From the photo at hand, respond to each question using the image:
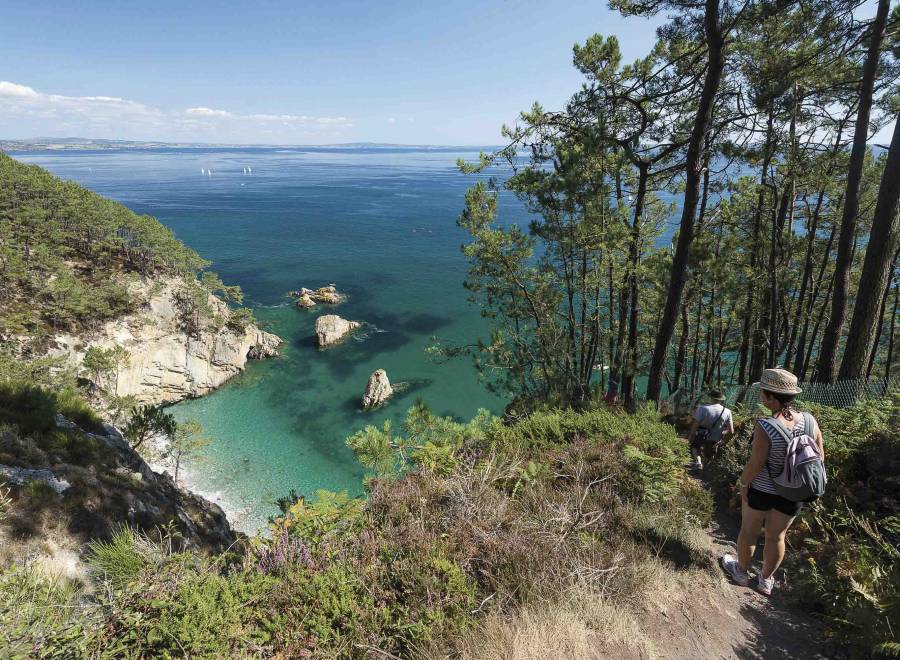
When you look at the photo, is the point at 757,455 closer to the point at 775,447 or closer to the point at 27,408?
the point at 775,447

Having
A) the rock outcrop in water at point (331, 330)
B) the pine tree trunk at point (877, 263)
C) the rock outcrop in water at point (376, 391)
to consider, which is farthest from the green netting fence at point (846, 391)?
the rock outcrop in water at point (331, 330)

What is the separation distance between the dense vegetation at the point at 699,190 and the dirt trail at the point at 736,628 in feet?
19.9

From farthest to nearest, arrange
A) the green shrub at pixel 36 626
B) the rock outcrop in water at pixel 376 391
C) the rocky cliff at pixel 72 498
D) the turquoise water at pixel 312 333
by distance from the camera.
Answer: the rock outcrop in water at pixel 376 391 → the turquoise water at pixel 312 333 → the rocky cliff at pixel 72 498 → the green shrub at pixel 36 626

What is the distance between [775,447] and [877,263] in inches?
280

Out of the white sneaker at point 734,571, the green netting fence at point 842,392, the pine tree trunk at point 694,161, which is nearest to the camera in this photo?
the white sneaker at point 734,571

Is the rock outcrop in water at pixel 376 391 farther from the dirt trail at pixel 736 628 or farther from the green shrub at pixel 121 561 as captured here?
the dirt trail at pixel 736 628

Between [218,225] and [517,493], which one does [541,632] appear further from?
[218,225]

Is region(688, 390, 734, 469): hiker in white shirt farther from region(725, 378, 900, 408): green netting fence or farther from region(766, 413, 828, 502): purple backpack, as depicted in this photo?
region(766, 413, 828, 502): purple backpack

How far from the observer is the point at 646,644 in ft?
10.1

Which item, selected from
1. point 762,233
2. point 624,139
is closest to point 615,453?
point 624,139

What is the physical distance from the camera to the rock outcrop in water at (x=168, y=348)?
2550 cm

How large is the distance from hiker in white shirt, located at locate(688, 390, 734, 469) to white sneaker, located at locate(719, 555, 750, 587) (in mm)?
2476

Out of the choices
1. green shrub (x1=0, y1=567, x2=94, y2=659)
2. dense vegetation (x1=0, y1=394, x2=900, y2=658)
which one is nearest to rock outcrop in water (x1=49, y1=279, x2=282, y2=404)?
green shrub (x1=0, y1=567, x2=94, y2=659)

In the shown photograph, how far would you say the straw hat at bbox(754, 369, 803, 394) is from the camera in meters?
3.34
